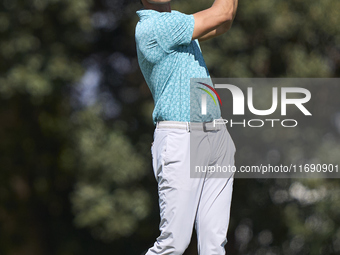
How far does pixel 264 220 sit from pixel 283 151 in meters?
0.75

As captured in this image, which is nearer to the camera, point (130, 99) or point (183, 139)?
point (183, 139)

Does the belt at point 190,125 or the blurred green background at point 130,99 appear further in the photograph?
the blurred green background at point 130,99

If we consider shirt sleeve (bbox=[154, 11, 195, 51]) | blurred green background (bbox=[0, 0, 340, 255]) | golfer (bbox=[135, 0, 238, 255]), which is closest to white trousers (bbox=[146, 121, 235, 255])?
golfer (bbox=[135, 0, 238, 255])

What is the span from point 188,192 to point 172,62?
0.48 metres

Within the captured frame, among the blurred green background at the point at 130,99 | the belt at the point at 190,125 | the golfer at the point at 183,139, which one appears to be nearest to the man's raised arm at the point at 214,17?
the golfer at the point at 183,139

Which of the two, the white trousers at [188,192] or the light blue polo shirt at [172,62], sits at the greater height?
the light blue polo shirt at [172,62]

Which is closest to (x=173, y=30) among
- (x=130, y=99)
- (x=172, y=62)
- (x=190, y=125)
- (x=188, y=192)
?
(x=172, y=62)

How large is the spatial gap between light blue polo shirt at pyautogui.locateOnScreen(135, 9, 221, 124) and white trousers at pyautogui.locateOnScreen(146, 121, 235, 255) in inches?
2.1

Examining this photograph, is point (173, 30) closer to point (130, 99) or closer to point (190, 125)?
point (190, 125)

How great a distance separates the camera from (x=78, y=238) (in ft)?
18.9

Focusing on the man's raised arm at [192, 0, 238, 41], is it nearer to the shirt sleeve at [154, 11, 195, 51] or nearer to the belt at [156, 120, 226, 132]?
the shirt sleeve at [154, 11, 195, 51]

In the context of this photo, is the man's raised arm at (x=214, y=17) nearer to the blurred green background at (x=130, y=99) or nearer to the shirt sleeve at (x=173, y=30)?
the shirt sleeve at (x=173, y=30)

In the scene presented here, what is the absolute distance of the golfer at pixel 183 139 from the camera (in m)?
1.82

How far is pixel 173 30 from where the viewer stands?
1.86 metres
